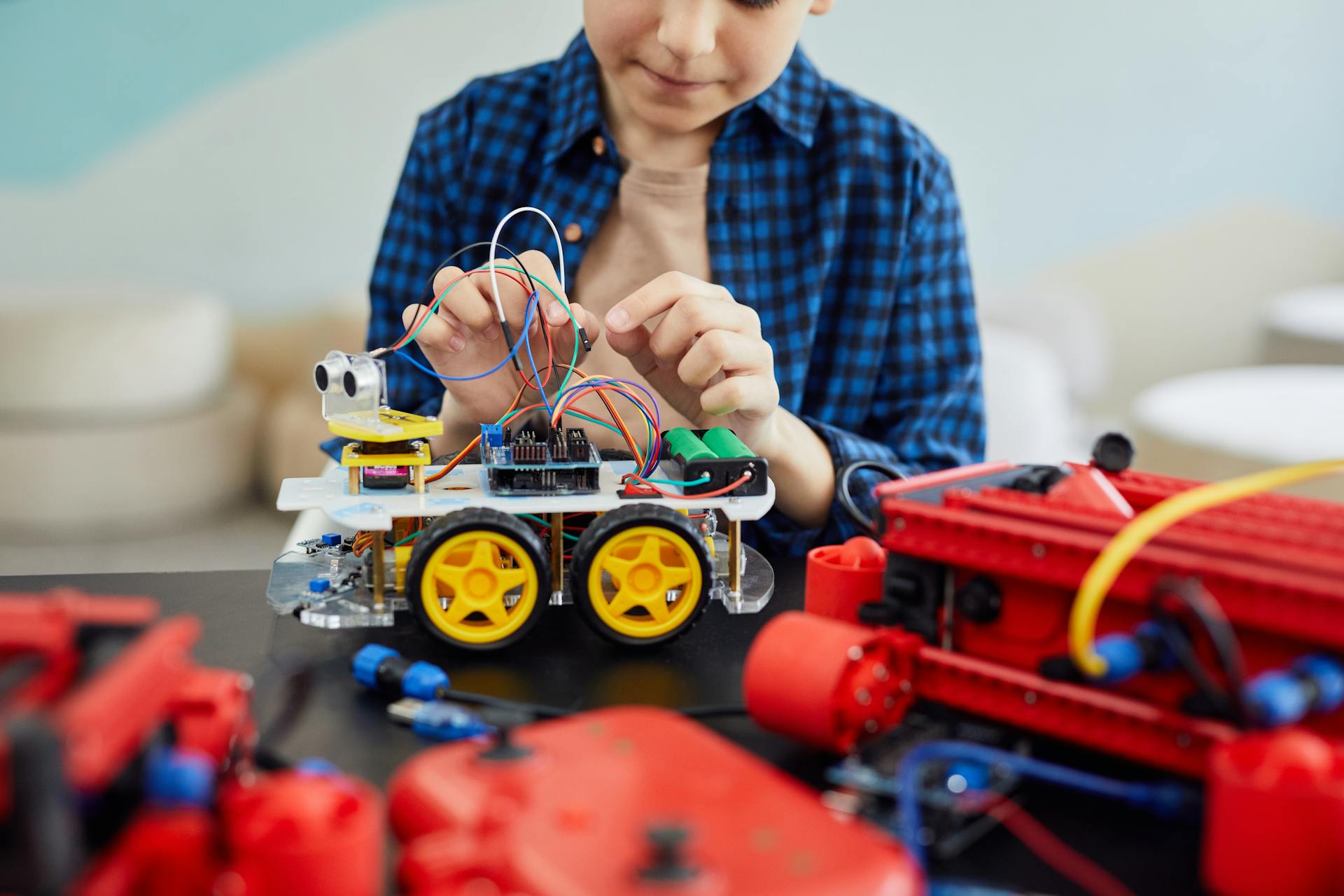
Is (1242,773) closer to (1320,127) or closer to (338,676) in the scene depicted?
(338,676)

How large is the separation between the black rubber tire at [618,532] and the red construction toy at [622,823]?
0.68ft

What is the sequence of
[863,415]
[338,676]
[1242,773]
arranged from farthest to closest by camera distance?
[863,415]
[338,676]
[1242,773]

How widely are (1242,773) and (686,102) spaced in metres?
0.77

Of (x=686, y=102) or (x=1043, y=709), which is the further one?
(x=686, y=102)

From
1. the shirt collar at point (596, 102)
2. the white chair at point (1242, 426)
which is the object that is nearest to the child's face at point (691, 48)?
the shirt collar at point (596, 102)

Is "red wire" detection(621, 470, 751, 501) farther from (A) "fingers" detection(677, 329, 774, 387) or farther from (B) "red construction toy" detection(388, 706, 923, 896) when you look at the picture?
(B) "red construction toy" detection(388, 706, 923, 896)

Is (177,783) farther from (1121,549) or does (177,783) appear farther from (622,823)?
(1121,549)

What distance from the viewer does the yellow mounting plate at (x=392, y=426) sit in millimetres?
708

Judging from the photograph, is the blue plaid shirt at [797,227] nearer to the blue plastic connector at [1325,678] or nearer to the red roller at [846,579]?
the red roller at [846,579]

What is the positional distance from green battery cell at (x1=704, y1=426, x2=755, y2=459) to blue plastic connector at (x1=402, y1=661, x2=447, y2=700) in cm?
24

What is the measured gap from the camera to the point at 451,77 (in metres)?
2.42

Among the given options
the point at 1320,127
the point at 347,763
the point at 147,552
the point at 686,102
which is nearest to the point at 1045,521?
the point at 347,763

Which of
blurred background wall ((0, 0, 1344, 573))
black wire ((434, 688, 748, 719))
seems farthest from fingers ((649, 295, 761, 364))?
blurred background wall ((0, 0, 1344, 573))

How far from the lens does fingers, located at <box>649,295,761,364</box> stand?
834 millimetres
